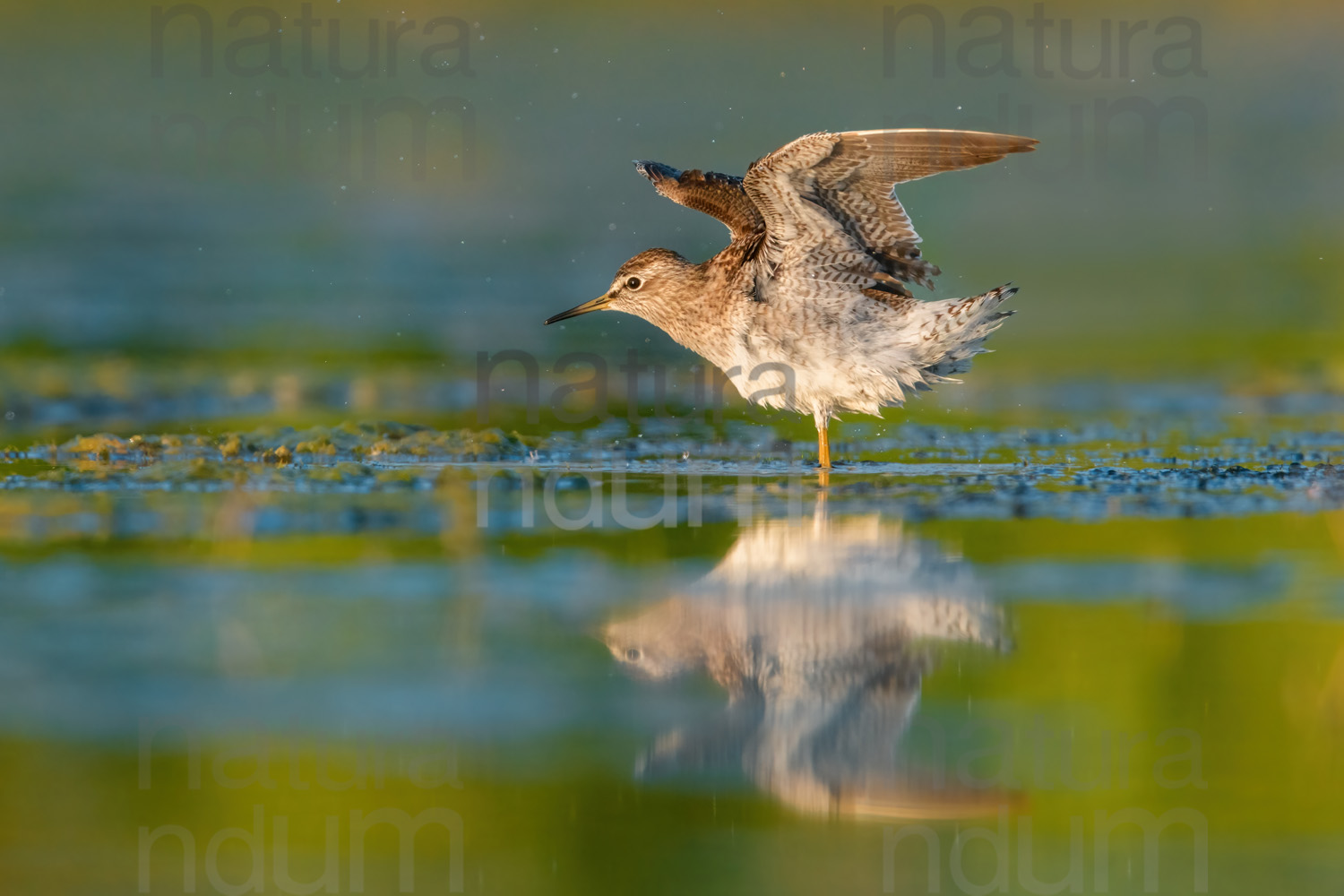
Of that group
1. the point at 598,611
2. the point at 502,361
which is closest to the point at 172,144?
the point at 502,361

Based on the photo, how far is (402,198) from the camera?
17.3 m

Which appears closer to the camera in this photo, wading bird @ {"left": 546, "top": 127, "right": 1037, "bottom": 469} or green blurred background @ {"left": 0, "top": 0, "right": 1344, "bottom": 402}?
wading bird @ {"left": 546, "top": 127, "right": 1037, "bottom": 469}

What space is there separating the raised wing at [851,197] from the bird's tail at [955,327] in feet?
1.28

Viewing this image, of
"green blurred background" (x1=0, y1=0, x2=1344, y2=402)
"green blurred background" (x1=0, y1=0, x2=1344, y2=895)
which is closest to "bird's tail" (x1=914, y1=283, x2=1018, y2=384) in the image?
"green blurred background" (x1=0, y1=0, x2=1344, y2=895)

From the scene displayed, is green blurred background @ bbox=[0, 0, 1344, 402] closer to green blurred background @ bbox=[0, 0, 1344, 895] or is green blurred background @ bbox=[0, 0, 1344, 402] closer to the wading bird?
green blurred background @ bbox=[0, 0, 1344, 895]

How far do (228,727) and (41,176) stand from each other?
1410 centimetres

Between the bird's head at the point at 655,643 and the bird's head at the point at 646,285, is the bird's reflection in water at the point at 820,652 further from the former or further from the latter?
the bird's head at the point at 646,285

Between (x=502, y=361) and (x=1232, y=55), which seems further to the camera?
(x=1232, y=55)

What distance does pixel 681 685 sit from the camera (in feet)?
14.4

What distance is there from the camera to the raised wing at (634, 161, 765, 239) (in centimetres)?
941

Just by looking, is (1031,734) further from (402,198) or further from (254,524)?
(402,198)

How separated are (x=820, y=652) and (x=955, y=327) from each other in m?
4.11

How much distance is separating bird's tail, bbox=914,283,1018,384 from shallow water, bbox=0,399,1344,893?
4.34 ft

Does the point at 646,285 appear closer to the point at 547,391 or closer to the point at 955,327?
the point at 547,391
